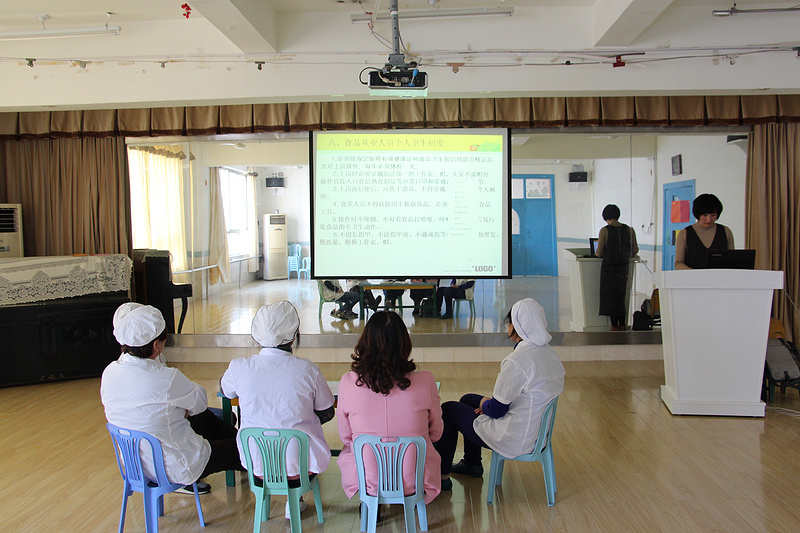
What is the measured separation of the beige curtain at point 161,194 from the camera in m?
5.38

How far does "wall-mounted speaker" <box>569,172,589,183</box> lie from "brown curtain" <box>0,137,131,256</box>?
4.37m

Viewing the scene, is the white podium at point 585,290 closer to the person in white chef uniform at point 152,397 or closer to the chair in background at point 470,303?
the chair in background at point 470,303

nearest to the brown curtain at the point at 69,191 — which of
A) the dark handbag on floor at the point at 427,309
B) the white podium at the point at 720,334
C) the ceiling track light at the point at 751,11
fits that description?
the dark handbag on floor at the point at 427,309

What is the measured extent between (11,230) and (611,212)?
5674 millimetres

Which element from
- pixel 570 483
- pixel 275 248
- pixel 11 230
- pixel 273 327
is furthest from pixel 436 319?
pixel 11 230

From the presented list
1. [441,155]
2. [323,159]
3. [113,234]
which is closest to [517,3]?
[441,155]

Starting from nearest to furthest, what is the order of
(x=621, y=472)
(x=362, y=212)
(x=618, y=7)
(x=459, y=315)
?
(x=621, y=472) → (x=618, y=7) → (x=362, y=212) → (x=459, y=315)

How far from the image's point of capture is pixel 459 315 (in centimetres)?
522

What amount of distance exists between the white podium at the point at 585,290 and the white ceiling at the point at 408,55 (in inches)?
62.3

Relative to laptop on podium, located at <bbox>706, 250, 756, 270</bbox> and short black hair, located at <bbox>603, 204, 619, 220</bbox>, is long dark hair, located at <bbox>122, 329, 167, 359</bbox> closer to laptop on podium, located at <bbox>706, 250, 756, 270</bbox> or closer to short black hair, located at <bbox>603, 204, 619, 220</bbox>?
laptop on podium, located at <bbox>706, 250, 756, 270</bbox>

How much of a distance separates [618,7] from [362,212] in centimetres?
246

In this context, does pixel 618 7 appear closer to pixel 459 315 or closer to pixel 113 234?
pixel 459 315

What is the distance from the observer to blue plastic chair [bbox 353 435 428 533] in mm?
2004

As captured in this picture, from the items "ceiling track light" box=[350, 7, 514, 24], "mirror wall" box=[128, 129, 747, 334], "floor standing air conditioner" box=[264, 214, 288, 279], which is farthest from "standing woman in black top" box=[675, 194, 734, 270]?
"floor standing air conditioner" box=[264, 214, 288, 279]
